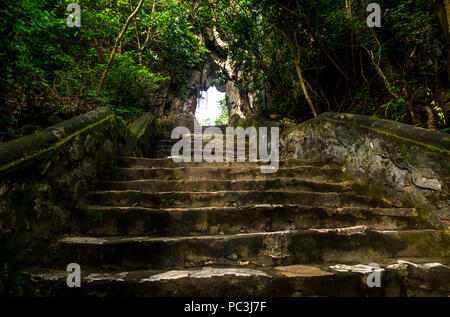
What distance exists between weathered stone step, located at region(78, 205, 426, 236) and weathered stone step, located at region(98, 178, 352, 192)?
1.79 feet

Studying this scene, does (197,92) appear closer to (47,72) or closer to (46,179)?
(47,72)

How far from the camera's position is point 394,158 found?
2154 mm

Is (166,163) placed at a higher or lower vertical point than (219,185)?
higher

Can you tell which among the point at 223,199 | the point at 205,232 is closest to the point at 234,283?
the point at 205,232

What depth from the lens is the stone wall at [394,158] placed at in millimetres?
1763

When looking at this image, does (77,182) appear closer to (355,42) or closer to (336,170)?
(336,170)

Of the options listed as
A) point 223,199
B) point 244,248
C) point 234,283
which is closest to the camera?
point 234,283

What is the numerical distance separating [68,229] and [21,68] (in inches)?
76.1

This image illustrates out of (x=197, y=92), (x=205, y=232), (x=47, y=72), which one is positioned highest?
(x=197, y=92)

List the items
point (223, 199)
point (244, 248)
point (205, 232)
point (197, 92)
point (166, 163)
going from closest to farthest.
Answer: point (244, 248)
point (205, 232)
point (223, 199)
point (166, 163)
point (197, 92)

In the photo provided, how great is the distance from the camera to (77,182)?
1905 mm

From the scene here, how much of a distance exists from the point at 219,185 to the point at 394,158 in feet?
6.44

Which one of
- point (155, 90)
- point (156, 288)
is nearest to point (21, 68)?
point (156, 288)

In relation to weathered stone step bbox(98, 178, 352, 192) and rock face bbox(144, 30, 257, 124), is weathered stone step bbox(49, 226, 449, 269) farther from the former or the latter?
rock face bbox(144, 30, 257, 124)
